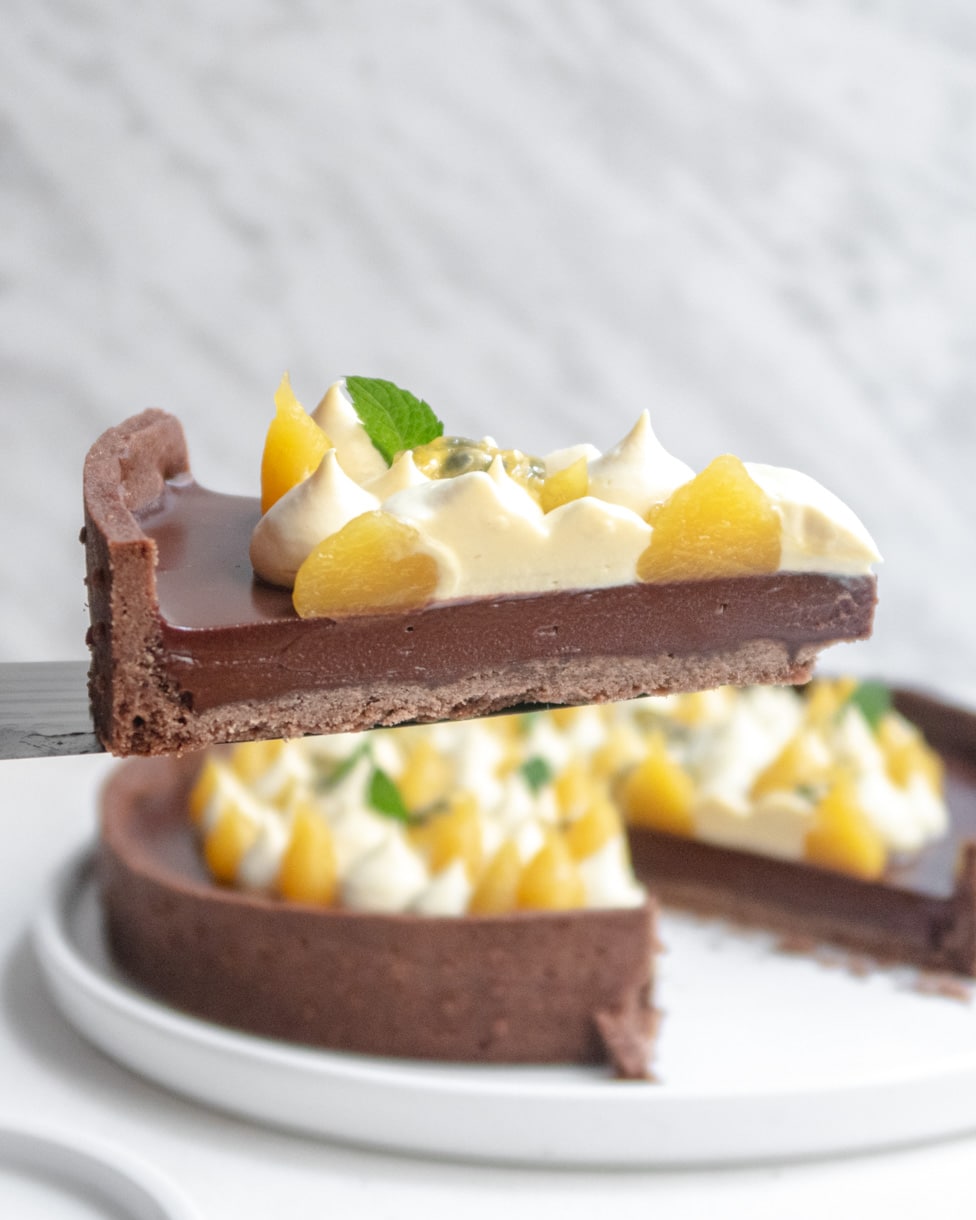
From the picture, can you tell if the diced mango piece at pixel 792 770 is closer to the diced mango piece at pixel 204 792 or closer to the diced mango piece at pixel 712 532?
the diced mango piece at pixel 204 792

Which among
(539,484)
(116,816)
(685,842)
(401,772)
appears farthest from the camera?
(685,842)

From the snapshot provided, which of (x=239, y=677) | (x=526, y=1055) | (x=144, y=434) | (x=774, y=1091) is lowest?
(x=526, y=1055)

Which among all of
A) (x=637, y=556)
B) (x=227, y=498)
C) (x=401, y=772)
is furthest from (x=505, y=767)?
(x=637, y=556)

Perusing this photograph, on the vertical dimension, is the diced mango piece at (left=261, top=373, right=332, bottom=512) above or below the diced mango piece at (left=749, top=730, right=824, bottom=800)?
above

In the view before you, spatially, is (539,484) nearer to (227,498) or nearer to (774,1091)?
(227,498)

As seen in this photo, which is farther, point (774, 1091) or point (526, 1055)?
point (526, 1055)

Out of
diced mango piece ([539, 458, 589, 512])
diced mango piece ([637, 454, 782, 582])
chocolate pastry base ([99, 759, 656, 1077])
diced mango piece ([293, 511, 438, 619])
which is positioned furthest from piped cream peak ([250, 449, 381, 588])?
chocolate pastry base ([99, 759, 656, 1077])

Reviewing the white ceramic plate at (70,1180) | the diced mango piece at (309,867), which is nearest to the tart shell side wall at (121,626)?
the white ceramic plate at (70,1180)

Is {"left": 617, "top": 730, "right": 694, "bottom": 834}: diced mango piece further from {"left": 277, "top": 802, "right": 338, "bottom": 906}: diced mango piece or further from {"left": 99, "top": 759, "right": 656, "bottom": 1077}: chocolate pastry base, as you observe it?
→ {"left": 277, "top": 802, "right": 338, "bottom": 906}: diced mango piece
